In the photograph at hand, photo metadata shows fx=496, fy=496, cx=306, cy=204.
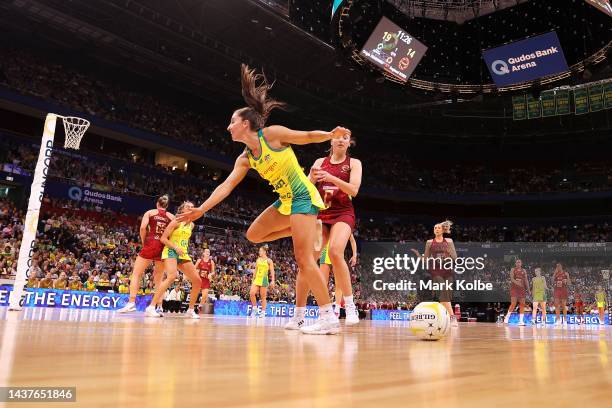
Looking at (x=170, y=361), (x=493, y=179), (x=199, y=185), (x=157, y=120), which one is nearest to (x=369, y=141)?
(x=493, y=179)

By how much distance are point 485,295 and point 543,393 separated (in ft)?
89.4

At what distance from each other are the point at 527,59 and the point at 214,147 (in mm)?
18728

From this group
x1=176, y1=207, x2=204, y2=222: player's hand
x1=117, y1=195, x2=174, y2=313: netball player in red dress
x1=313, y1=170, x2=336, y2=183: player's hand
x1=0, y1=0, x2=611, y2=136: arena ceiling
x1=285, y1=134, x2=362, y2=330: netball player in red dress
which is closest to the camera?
x1=176, y1=207, x2=204, y2=222: player's hand

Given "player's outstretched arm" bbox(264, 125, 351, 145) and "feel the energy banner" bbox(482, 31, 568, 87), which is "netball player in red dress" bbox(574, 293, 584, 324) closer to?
"feel the energy banner" bbox(482, 31, 568, 87)

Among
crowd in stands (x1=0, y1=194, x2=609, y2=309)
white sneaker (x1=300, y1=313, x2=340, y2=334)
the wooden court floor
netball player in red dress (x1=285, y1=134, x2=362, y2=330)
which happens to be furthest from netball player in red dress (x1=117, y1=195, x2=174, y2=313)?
crowd in stands (x1=0, y1=194, x2=609, y2=309)

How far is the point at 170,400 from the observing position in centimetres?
112

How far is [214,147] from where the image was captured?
30781mm

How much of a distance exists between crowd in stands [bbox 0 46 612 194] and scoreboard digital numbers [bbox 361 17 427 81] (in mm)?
14281

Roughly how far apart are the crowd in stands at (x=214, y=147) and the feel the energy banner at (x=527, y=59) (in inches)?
653

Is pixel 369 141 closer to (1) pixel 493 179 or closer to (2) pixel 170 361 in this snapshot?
(1) pixel 493 179

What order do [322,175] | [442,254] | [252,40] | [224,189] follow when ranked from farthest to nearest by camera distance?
1. [252,40]
2. [442,254]
3. [322,175]
4. [224,189]

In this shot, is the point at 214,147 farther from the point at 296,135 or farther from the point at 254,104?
the point at 296,135

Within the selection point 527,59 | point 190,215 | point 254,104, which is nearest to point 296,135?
point 254,104

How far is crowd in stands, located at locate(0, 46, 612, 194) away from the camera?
24375 mm
